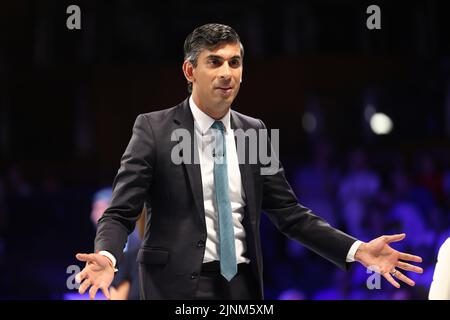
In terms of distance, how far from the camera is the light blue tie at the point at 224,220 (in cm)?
302

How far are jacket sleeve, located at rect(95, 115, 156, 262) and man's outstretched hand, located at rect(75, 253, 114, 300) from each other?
0.14m

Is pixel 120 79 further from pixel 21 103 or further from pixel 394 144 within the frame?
pixel 394 144

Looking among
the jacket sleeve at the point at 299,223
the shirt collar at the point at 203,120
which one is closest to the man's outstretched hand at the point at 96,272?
the shirt collar at the point at 203,120


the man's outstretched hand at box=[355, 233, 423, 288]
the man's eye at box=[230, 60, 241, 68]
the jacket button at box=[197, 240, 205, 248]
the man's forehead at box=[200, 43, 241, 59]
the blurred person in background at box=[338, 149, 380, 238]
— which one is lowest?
the blurred person in background at box=[338, 149, 380, 238]

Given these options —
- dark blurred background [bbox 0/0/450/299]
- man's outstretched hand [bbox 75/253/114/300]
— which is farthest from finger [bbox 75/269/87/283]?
dark blurred background [bbox 0/0/450/299]

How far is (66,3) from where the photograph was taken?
9.30 m

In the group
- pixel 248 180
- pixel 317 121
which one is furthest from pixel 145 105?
pixel 248 180

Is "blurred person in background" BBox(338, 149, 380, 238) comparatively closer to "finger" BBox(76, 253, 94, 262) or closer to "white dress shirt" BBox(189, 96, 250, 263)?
"white dress shirt" BBox(189, 96, 250, 263)

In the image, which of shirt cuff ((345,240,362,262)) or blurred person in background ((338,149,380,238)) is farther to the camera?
blurred person in background ((338,149,380,238))

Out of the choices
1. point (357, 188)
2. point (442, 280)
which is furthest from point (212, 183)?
point (357, 188)

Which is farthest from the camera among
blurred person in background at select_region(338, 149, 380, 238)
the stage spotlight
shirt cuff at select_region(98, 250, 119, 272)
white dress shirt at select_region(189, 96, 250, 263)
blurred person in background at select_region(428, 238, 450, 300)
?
the stage spotlight

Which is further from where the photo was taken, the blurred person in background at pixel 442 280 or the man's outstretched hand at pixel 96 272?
the man's outstretched hand at pixel 96 272

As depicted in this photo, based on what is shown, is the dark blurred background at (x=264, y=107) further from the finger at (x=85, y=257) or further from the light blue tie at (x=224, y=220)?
the finger at (x=85, y=257)

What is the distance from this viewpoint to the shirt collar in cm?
319
